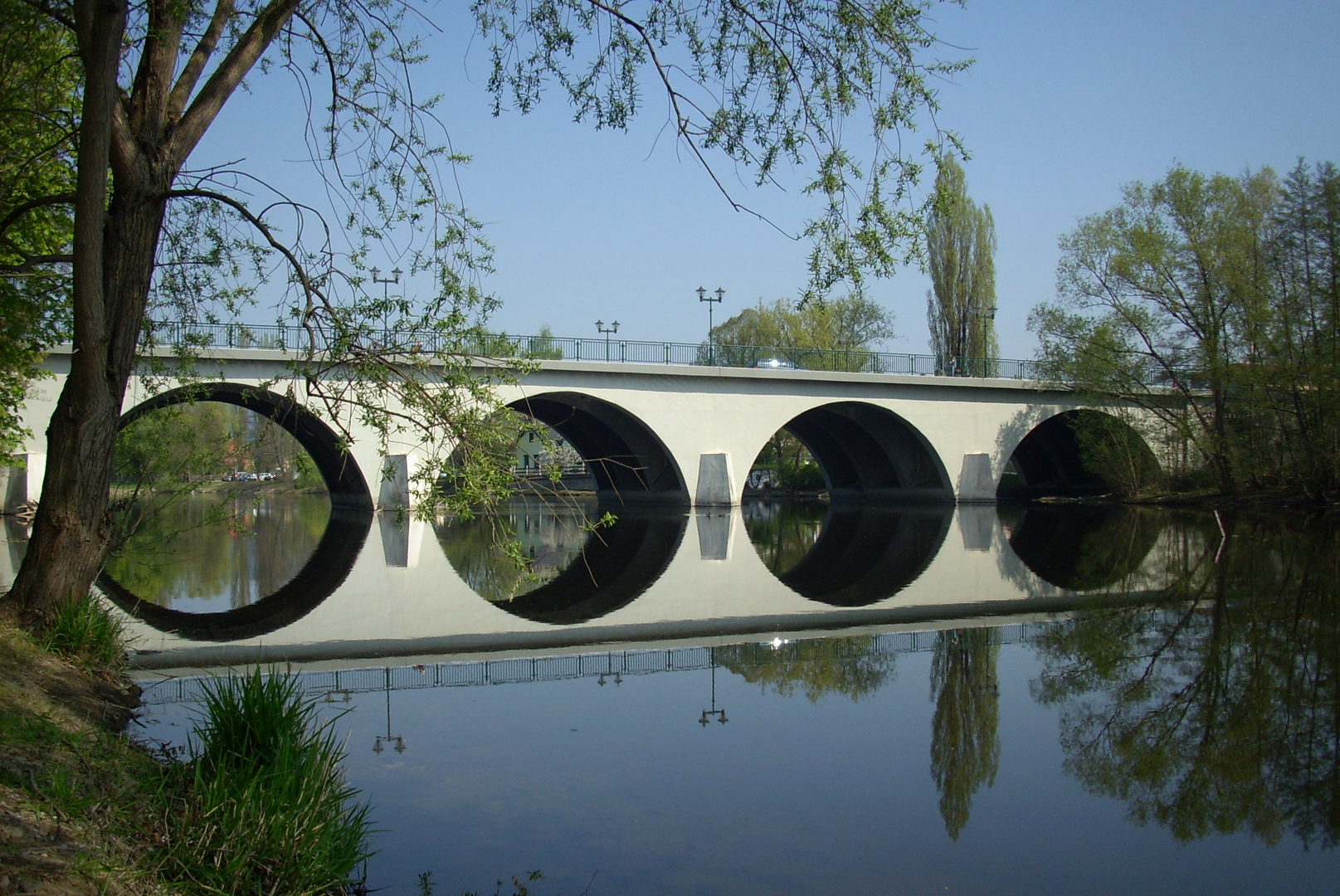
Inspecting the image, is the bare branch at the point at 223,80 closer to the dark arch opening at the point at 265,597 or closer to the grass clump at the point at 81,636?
the dark arch opening at the point at 265,597

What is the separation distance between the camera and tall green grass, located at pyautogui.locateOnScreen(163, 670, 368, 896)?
3.76m

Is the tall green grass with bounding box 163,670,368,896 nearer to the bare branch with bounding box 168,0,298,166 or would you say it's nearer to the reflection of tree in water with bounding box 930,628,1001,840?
the reflection of tree in water with bounding box 930,628,1001,840

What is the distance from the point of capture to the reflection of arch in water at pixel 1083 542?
575 inches

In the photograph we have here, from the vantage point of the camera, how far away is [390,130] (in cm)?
761

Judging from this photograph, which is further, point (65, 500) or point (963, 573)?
point (963, 573)

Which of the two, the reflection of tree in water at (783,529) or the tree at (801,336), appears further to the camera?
the tree at (801,336)

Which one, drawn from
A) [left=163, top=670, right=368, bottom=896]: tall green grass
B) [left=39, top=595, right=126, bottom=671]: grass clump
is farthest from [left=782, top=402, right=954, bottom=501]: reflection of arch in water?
[left=163, top=670, right=368, bottom=896]: tall green grass

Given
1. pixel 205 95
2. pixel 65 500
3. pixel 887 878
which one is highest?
pixel 205 95

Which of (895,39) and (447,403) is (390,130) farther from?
(895,39)

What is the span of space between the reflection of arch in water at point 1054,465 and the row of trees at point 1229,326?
194 inches

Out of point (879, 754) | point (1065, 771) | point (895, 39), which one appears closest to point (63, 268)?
point (895, 39)

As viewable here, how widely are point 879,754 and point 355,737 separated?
307cm

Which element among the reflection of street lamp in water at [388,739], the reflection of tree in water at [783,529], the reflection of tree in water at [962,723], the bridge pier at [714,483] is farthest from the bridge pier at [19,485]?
the reflection of tree in water at [962,723]

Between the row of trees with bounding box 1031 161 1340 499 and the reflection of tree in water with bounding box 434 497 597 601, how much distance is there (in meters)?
18.4
